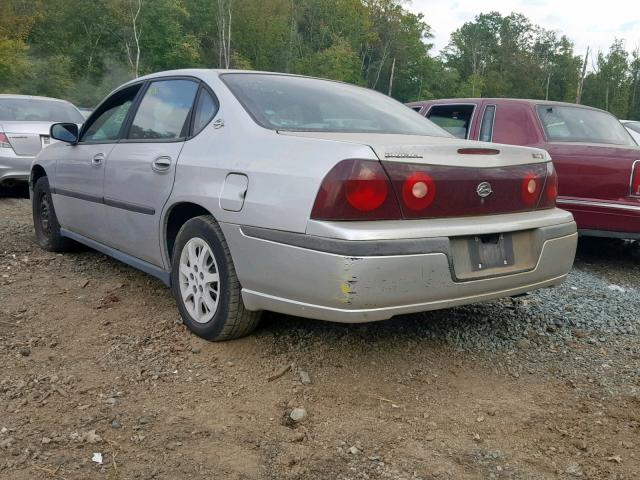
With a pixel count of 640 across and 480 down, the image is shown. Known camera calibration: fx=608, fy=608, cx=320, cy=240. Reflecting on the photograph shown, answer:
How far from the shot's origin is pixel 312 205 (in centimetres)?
255

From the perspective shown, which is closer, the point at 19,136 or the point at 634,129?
the point at 19,136

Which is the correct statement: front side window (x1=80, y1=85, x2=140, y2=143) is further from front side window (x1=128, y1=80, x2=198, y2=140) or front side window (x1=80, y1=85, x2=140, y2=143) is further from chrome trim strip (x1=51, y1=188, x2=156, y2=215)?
chrome trim strip (x1=51, y1=188, x2=156, y2=215)

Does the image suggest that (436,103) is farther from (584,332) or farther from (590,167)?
(584,332)

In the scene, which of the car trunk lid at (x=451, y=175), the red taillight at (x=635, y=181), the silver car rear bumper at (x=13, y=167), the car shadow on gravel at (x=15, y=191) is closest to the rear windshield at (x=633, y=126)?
the red taillight at (x=635, y=181)

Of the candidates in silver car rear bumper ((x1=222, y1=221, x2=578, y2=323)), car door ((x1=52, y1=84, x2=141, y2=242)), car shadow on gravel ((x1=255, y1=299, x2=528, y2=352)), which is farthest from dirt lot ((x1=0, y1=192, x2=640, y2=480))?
car door ((x1=52, y1=84, x2=141, y2=242))

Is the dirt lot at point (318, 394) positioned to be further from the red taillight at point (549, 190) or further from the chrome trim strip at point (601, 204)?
the chrome trim strip at point (601, 204)

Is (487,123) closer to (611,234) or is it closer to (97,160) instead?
(611,234)

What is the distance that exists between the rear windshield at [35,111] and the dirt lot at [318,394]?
5148 millimetres

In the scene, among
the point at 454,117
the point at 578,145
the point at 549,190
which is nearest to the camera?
the point at 549,190

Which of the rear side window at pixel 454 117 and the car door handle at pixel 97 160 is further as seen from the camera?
the rear side window at pixel 454 117

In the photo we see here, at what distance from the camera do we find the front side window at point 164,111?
11.5 feet

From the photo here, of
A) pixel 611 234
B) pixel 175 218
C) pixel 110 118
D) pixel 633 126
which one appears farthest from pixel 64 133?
pixel 633 126

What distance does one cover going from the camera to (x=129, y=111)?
4020mm

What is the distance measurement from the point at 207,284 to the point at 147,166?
860mm
